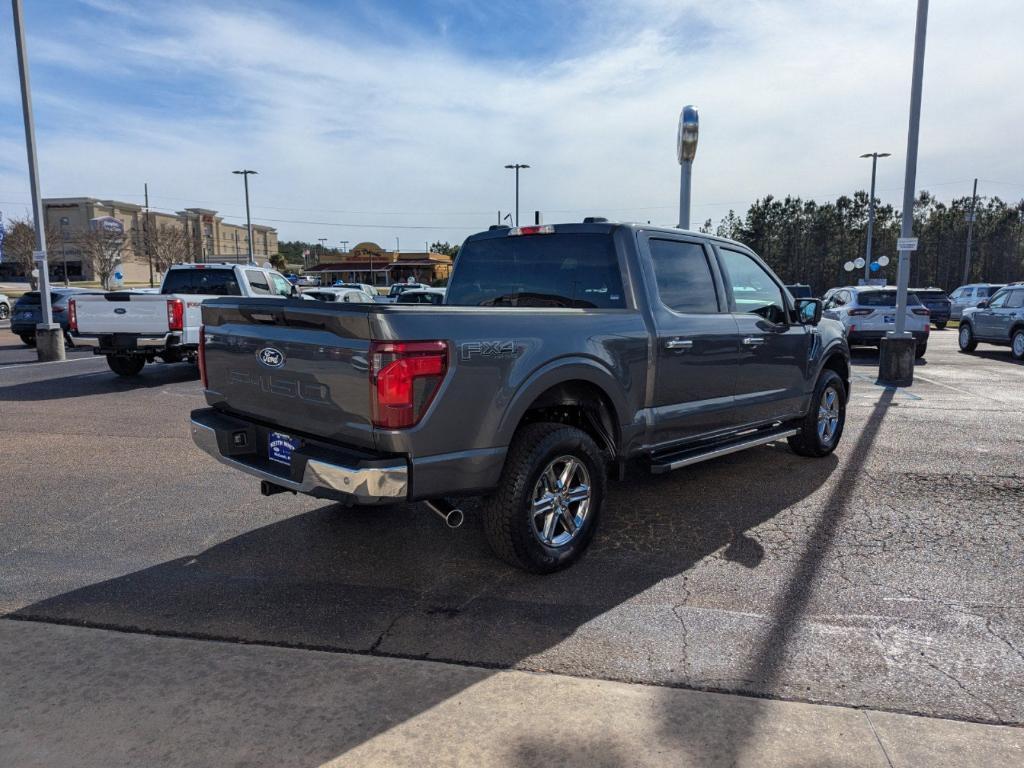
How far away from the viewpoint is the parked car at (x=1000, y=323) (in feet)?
53.6

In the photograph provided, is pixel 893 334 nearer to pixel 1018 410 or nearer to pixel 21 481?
pixel 1018 410

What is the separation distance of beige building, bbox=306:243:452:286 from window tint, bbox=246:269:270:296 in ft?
209

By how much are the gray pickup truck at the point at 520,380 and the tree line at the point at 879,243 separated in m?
64.5

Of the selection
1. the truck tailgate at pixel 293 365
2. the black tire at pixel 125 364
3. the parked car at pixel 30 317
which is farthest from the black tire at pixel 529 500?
the parked car at pixel 30 317

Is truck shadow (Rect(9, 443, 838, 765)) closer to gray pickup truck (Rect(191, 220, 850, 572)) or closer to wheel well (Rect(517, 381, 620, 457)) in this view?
gray pickup truck (Rect(191, 220, 850, 572))

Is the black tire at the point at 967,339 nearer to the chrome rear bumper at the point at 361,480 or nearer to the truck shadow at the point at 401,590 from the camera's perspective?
the truck shadow at the point at 401,590

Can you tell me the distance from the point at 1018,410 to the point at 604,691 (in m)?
9.00

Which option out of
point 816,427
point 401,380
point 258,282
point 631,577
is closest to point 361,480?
point 401,380

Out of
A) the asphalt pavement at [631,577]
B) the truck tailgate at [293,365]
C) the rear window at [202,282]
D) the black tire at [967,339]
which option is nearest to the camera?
the asphalt pavement at [631,577]

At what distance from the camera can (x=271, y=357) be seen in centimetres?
393

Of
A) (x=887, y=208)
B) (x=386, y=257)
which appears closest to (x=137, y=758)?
(x=887, y=208)

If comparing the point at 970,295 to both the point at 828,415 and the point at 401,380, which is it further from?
the point at 401,380

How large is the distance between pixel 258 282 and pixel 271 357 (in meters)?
10.5

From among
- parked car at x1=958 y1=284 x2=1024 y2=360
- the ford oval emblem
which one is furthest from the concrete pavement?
parked car at x1=958 y1=284 x2=1024 y2=360
